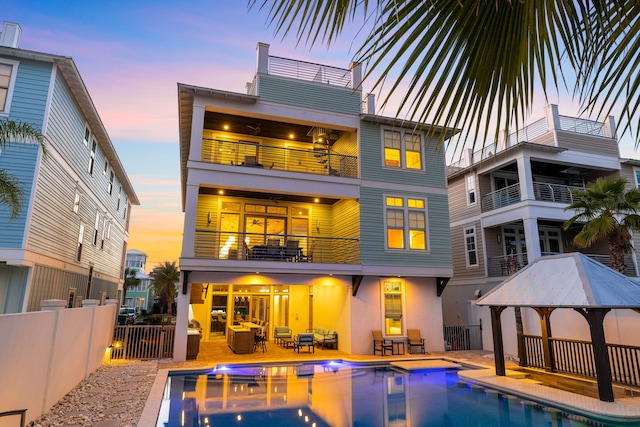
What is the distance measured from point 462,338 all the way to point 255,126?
40.0 ft

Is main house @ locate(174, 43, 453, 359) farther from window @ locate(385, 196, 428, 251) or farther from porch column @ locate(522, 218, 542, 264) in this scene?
porch column @ locate(522, 218, 542, 264)

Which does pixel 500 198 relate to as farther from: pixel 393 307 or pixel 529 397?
pixel 529 397

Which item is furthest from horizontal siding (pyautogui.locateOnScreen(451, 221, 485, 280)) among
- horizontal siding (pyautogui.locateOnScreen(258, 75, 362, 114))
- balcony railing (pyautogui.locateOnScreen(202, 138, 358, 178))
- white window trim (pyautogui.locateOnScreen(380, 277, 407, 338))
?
horizontal siding (pyautogui.locateOnScreen(258, 75, 362, 114))

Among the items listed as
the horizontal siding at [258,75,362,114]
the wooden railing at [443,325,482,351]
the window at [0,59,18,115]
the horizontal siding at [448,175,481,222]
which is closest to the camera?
the window at [0,59,18,115]

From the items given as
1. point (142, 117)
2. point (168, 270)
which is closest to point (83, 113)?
point (142, 117)

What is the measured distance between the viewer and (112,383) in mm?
9477

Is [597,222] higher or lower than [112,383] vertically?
higher

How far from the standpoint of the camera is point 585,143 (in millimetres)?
20000

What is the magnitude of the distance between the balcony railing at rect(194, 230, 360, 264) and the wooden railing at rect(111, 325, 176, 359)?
2.83 m

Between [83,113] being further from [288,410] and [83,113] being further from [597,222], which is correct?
[597,222]

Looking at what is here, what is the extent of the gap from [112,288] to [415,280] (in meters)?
20.1

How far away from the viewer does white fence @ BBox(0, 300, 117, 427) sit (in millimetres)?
5477

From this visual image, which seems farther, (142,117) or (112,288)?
(112,288)

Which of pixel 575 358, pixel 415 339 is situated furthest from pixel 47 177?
pixel 575 358
